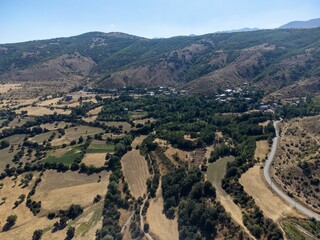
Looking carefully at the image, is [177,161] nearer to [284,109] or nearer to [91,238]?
[91,238]

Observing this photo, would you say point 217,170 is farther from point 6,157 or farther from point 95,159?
point 6,157

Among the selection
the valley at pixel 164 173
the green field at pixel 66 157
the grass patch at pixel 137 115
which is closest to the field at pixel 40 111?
the valley at pixel 164 173

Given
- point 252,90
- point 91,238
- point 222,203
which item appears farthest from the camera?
point 252,90

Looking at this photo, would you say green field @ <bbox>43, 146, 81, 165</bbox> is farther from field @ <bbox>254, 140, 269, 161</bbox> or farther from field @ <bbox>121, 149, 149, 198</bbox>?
field @ <bbox>254, 140, 269, 161</bbox>

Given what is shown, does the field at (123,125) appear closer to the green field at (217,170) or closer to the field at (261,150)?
the green field at (217,170)

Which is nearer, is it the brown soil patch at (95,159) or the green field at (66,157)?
the brown soil patch at (95,159)

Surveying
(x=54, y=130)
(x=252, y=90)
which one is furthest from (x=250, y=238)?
(x=252, y=90)
